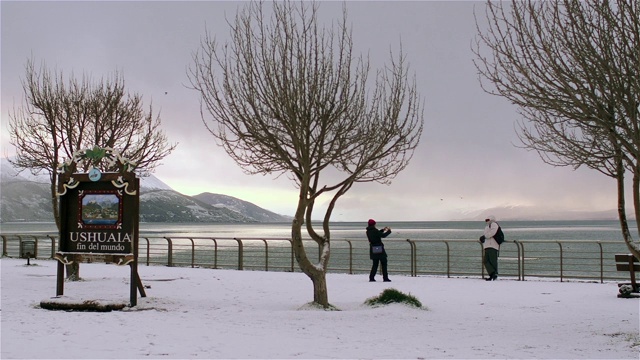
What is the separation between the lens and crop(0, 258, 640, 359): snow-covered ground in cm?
760

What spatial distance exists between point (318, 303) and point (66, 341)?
15.9ft

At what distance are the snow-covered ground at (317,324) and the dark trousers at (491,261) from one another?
1748mm

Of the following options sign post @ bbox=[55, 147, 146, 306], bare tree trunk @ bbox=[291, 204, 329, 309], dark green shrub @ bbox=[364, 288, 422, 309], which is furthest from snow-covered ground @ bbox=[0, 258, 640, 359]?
sign post @ bbox=[55, 147, 146, 306]

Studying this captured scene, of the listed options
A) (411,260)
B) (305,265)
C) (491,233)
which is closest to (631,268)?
(491,233)

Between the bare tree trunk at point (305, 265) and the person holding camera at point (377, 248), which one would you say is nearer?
the bare tree trunk at point (305, 265)

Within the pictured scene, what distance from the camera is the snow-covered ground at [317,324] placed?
760 centimetres

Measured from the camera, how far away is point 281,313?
A: 1079cm

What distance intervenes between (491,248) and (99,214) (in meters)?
10.6

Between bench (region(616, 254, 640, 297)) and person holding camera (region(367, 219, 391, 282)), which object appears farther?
person holding camera (region(367, 219, 391, 282))

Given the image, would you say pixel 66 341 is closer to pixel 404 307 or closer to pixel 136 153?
pixel 404 307

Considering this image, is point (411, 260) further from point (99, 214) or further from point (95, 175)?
point (95, 175)

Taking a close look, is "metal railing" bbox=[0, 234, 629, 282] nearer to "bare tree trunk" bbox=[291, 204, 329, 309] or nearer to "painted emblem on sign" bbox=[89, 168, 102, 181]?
"bare tree trunk" bbox=[291, 204, 329, 309]

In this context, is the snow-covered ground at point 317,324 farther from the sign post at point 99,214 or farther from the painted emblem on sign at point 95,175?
the painted emblem on sign at point 95,175

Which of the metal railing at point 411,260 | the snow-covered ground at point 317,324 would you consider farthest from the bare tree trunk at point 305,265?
the metal railing at point 411,260
